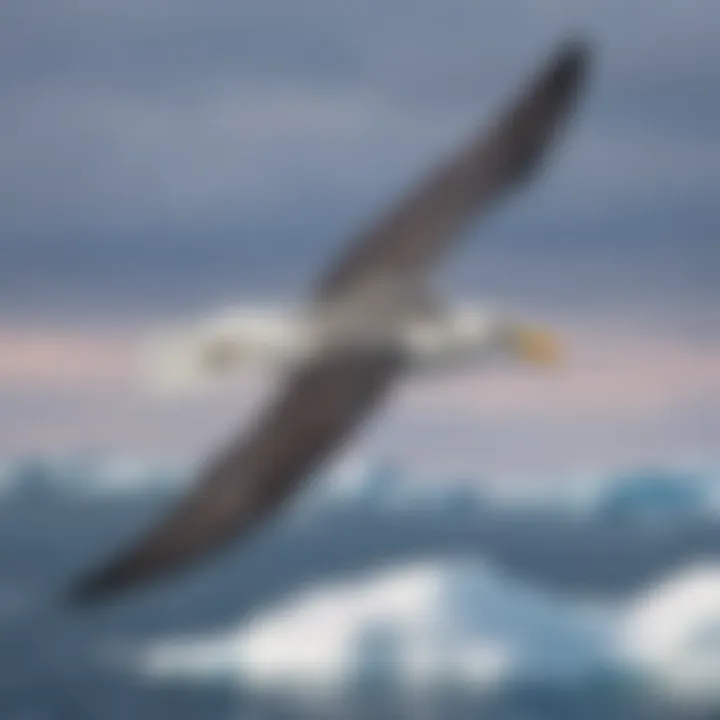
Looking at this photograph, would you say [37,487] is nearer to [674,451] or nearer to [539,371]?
[539,371]

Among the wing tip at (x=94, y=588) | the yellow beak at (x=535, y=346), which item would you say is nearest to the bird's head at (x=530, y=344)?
the yellow beak at (x=535, y=346)

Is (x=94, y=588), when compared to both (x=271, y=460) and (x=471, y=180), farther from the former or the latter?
(x=471, y=180)

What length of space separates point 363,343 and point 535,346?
15cm

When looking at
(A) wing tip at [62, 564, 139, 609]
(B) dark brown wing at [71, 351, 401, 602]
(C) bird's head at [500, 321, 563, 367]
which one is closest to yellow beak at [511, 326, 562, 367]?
(C) bird's head at [500, 321, 563, 367]

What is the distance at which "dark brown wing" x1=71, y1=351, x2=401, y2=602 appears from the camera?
1233mm

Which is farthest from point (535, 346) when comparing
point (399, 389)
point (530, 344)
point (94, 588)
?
point (94, 588)

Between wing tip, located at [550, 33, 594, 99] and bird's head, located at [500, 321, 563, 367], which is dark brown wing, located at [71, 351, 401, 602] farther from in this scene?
wing tip, located at [550, 33, 594, 99]

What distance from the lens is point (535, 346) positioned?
1.34 meters

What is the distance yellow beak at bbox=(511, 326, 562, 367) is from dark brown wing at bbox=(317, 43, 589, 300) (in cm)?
10

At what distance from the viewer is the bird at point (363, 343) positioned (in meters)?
1.25

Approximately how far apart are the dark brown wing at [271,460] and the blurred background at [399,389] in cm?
11

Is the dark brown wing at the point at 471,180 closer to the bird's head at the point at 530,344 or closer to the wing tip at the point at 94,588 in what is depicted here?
the bird's head at the point at 530,344

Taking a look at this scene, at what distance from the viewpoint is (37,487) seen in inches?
56.8

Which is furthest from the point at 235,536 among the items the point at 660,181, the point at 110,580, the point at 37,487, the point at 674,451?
the point at 660,181
